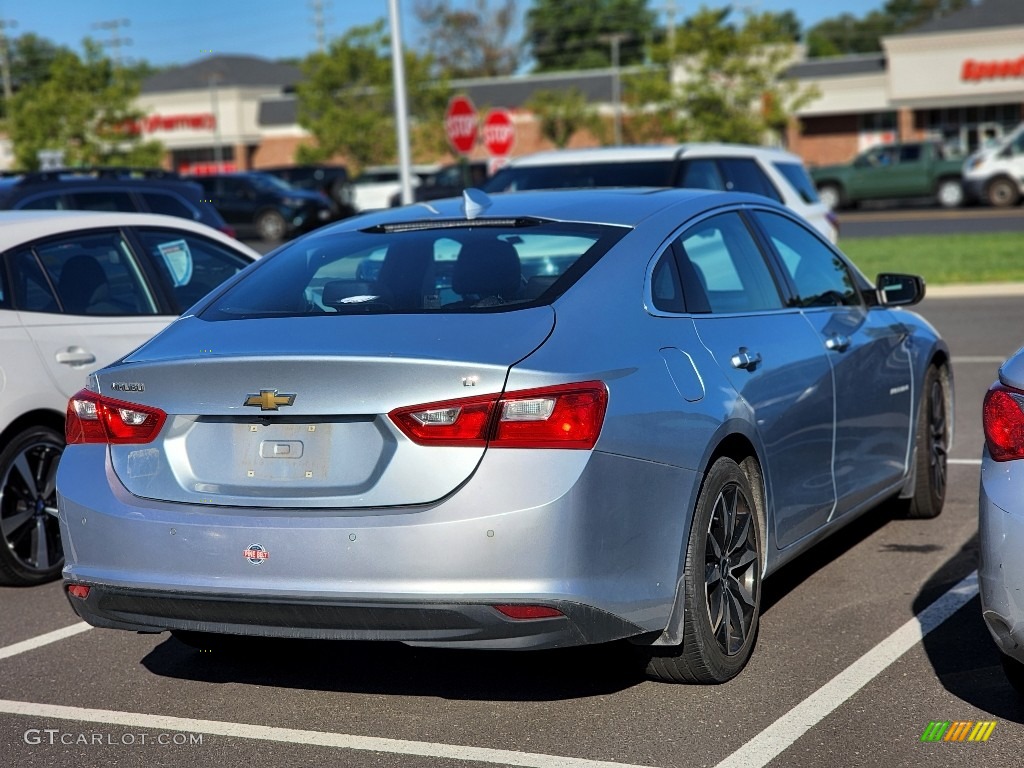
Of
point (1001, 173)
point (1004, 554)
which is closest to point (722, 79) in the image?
point (1001, 173)

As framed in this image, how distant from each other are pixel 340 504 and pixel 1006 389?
1.86 metres

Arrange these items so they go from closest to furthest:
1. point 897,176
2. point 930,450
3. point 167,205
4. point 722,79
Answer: point 930,450
point 167,205
point 897,176
point 722,79

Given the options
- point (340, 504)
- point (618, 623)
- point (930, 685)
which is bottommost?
point (930, 685)

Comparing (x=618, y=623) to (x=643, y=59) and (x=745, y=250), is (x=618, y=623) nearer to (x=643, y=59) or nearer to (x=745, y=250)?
(x=745, y=250)

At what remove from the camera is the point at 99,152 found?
161ft

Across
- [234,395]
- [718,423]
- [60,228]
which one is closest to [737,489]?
[718,423]

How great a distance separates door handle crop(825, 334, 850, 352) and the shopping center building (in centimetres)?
3988

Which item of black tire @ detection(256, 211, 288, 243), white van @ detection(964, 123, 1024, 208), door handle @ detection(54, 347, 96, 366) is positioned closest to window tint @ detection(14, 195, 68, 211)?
door handle @ detection(54, 347, 96, 366)

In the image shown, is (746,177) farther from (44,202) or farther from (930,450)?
(930,450)

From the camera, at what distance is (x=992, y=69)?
183 ft

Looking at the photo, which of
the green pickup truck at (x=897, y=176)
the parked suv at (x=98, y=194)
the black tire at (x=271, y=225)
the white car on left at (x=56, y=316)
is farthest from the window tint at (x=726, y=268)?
the green pickup truck at (x=897, y=176)

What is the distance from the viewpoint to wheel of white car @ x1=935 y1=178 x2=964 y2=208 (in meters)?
41.3

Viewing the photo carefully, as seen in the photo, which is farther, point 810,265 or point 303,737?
point 810,265

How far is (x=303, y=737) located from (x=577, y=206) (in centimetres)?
209
